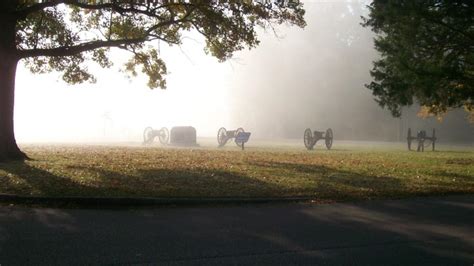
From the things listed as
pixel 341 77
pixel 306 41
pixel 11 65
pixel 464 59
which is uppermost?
pixel 306 41

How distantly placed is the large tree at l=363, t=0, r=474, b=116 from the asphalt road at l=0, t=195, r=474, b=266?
27.5 ft

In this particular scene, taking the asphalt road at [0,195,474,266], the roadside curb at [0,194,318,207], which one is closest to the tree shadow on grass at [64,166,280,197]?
the roadside curb at [0,194,318,207]

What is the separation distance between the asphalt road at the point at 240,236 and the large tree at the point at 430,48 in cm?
840

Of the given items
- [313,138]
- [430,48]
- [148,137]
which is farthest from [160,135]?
[430,48]

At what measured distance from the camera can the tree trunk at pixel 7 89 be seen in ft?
48.4

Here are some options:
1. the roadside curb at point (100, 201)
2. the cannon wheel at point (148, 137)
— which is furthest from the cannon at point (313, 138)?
the roadside curb at point (100, 201)

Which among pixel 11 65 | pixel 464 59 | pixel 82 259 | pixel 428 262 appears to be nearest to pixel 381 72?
pixel 464 59

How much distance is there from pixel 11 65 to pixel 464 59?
15.9m

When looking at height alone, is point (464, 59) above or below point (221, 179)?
above

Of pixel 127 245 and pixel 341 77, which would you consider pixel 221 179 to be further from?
pixel 341 77

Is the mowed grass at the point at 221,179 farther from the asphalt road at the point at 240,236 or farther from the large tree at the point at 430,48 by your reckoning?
the large tree at the point at 430,48

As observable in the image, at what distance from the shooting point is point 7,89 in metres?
15.0

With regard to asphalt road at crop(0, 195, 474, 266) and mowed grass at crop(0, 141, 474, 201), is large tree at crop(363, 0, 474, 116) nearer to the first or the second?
mowed grass at crop(0, 141, 474, 201)

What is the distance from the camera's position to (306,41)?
69438 mm
